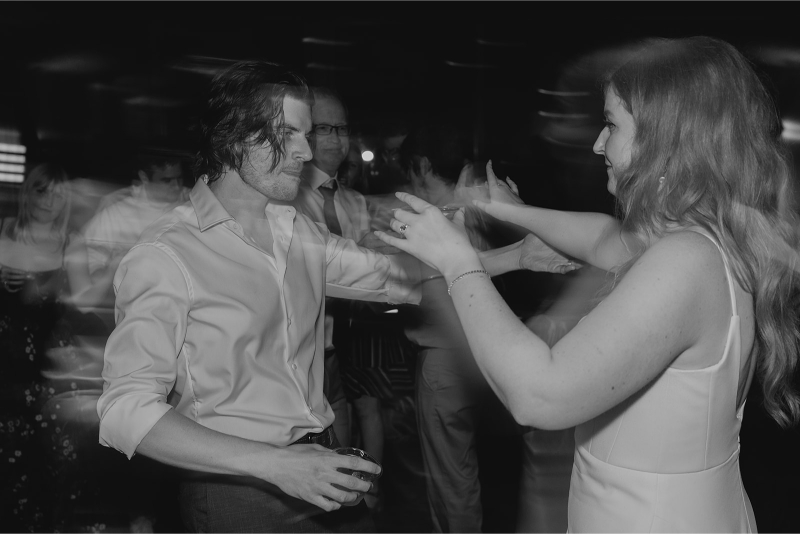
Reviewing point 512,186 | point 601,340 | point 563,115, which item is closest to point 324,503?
point 601,340

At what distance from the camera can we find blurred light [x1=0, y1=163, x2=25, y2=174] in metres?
1.28

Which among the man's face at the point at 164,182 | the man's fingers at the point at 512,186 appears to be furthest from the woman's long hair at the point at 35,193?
the man's fingers at the point at 512,186

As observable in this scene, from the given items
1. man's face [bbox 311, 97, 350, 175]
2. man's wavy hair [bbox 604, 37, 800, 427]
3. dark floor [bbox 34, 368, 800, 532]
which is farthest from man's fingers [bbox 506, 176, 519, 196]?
dark floor [bbox 34, 368, 800, 532]

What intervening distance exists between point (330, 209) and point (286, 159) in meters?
0.27

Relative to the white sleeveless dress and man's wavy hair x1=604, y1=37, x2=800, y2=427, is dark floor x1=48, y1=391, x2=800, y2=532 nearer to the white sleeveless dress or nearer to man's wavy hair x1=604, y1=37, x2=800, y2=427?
the white sleeveless dress

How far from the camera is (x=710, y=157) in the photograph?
0.79 m

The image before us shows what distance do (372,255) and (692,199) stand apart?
0.66m

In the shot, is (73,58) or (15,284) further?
(15,284)

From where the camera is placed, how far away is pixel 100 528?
1.42 metres

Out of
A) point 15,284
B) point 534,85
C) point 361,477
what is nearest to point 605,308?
point 361,477

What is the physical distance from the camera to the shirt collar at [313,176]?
4.06ft

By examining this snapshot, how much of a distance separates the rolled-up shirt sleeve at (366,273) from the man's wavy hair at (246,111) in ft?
0.85

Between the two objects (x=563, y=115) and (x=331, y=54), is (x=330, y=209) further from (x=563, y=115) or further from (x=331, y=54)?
(x=563, y=115)

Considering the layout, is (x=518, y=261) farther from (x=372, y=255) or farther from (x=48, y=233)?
(x=48, y=233)
